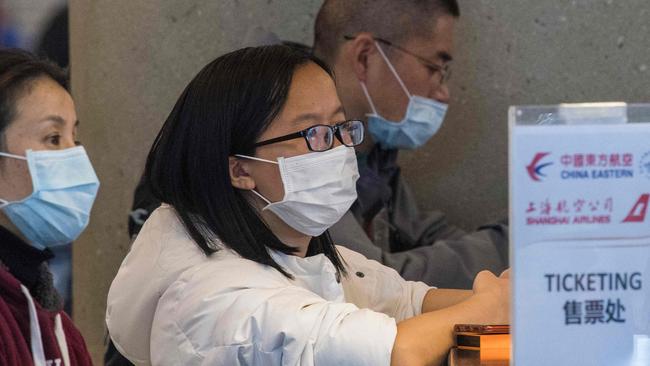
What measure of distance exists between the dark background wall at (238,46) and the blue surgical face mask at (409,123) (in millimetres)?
279

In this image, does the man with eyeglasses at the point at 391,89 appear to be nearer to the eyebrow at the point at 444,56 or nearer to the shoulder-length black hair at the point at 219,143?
the eyebrow at the point at 444,56

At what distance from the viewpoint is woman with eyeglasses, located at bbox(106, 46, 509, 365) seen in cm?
151

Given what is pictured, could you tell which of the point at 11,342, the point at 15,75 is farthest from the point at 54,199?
the point at 11,342

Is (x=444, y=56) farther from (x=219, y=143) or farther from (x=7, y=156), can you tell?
(x=219, y=143)

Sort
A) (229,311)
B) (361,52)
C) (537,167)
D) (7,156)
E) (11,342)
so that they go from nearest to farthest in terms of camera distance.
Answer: (537,167) → (229,311) → (11,342) → (7,156) → (361,52)

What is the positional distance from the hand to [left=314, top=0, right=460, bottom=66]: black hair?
4.76 feet

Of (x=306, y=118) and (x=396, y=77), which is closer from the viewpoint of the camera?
(x=306, y=118)

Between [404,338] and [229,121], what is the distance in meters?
0.49

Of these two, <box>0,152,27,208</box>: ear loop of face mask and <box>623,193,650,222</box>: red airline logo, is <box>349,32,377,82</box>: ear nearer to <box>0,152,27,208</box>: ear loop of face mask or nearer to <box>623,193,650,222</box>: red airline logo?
<box>0,152,27,208</box>: ear loop of face mask

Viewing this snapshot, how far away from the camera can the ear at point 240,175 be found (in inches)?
72.6

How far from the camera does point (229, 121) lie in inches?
70.5

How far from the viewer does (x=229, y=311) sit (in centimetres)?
155

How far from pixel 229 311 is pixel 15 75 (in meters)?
1.11

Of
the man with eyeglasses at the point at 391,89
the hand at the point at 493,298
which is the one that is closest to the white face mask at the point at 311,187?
the hand at the point at 493,298
